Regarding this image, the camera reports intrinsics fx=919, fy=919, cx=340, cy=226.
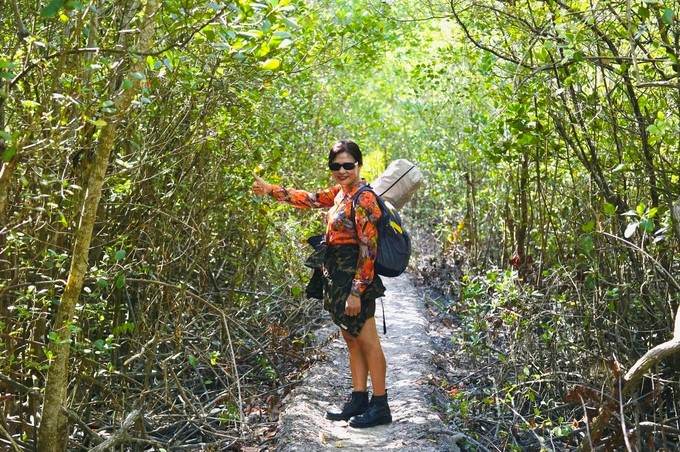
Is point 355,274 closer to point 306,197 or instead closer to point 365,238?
point 365,238

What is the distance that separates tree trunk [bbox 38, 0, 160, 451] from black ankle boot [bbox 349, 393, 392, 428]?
2.27 metres

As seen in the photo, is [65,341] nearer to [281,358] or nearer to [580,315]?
[580,315]

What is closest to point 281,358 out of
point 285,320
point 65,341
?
point 285,320

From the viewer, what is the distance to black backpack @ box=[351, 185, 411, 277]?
239 inches

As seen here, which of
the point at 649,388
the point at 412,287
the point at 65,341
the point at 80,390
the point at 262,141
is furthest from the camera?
the point at 412,287

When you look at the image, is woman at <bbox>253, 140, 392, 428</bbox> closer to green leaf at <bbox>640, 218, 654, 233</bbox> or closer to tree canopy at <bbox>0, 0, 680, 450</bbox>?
tree canopy at <bbox>0, 0, 680, 450</bbox>

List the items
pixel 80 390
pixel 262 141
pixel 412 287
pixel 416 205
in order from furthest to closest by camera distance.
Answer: pixel 416 205
pixel 412 287
pixel 262 141
pixel 80 390

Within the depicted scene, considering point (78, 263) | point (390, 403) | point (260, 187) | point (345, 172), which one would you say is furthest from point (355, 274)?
point (78, 263)

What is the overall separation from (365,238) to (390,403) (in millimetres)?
1730

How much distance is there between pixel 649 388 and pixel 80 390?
393 centimetres

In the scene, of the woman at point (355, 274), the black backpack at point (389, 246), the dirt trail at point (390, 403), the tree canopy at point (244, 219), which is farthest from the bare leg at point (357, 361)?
the tree canopy at point (244, 219)

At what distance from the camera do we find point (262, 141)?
8.09 m

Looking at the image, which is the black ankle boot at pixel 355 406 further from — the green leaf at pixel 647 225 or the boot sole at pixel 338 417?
the green leaf at pixel 647 225

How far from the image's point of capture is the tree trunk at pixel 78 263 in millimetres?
4441
